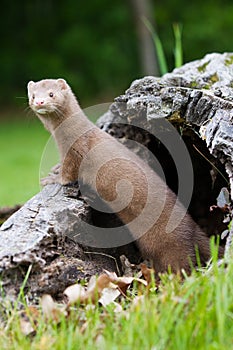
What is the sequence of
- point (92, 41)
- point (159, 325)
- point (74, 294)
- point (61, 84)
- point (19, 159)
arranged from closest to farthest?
point (159, 325) → point (74, 294) → point (61, 84) → point (19, 159) → point (92, 41)

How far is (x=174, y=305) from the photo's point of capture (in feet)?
7.93

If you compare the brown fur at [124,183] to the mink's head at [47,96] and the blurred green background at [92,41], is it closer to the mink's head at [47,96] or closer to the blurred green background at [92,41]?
the mink's head at [47,96]

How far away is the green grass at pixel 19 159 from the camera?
285 inches

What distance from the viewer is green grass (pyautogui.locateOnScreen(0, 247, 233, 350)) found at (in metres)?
2.25

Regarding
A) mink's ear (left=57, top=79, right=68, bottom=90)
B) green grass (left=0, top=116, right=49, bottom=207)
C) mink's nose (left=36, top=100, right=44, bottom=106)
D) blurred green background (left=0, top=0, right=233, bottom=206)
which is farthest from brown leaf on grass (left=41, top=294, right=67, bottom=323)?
blurred green background (left=0, top=0, right=233, bottom=206)

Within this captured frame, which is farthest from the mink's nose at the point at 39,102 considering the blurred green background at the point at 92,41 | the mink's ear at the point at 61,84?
the blurred green background at the point at 92,41

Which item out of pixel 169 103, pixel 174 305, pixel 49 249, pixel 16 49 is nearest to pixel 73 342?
pixel 174 305

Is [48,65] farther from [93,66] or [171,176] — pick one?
[171,176]

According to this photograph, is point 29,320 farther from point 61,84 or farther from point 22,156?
point 22,156

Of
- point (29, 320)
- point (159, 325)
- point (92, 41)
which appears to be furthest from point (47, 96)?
point (92, 41)

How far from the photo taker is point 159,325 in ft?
7.47

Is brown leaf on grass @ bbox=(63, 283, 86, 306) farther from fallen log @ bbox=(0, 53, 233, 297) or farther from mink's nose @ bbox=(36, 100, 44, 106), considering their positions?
mink's nose @ bbox=(36, 100, 44, 106)

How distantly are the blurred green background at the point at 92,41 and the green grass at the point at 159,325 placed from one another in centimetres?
1406

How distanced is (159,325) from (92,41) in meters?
16.6
